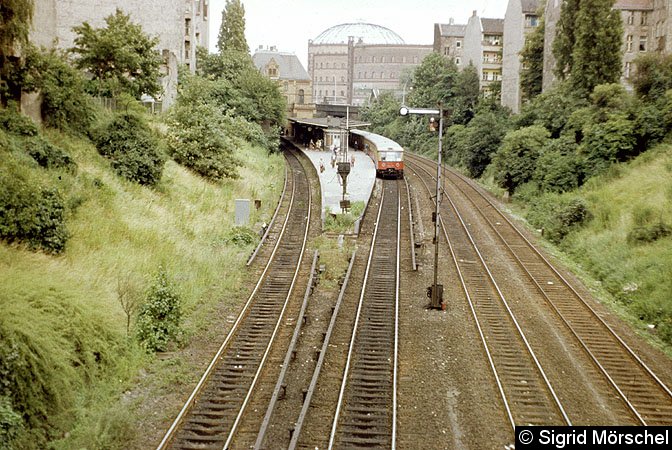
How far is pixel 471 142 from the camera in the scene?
46969mm

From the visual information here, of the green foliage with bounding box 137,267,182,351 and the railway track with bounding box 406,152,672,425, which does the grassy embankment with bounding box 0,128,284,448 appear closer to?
the green foliage with bounding box 137,267,182,351

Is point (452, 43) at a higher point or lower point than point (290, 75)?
higher

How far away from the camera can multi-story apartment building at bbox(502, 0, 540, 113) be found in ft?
191

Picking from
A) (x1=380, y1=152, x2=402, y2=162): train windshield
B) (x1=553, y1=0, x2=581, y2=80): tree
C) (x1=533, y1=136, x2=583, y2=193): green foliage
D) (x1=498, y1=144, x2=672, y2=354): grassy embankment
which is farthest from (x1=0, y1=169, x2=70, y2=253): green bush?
(x1=553, y1=0, x2=581, y2=80): tree

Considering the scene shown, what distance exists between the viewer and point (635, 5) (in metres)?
45.4

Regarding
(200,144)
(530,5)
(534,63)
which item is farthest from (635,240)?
(530,5)

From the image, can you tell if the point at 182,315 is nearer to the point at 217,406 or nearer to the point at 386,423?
the point at 217,406

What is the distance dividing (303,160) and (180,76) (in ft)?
39.3

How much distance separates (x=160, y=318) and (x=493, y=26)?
216ft

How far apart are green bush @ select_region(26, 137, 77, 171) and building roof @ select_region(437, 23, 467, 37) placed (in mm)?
72379

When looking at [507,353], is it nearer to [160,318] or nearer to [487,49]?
[160,318]

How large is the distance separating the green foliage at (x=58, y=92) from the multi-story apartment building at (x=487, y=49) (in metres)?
50.6

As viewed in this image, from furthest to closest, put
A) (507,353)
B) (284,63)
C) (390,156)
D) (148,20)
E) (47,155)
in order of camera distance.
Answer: (284,63) → (148,20) → (390,156) → (47,155) → (507,353)

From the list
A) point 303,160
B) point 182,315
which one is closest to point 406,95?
point 303,160
